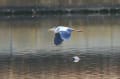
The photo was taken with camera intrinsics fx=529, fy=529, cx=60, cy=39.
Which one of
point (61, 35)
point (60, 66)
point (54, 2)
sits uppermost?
point (54, 2)

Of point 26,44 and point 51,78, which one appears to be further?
point 26,44

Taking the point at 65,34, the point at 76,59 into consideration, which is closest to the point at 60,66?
the point at 76,59

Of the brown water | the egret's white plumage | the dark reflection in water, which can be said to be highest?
the brown water

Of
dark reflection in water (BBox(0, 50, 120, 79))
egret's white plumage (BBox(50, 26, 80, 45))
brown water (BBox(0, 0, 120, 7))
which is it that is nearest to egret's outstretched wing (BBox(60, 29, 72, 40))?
egret's white plumage (BBox(50, 26, 80, 45))

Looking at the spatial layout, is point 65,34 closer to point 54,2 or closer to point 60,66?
point 60,66

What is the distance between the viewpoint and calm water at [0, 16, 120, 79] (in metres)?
16.3

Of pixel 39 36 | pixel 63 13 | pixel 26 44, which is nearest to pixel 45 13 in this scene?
pixel 63 13

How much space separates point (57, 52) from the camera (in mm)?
20922

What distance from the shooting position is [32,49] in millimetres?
22250

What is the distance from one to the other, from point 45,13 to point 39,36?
12118 mm

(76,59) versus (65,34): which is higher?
(65,34)

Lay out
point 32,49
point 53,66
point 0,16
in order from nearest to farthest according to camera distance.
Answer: point 53,66
point 32,49
point 0,16

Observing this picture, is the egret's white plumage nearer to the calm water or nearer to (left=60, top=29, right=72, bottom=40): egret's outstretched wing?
(left=60, top=29, right=72, bottom=40): egret's outstretched wing

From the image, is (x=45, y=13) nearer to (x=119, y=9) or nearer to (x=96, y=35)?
(x=119, y=9)
